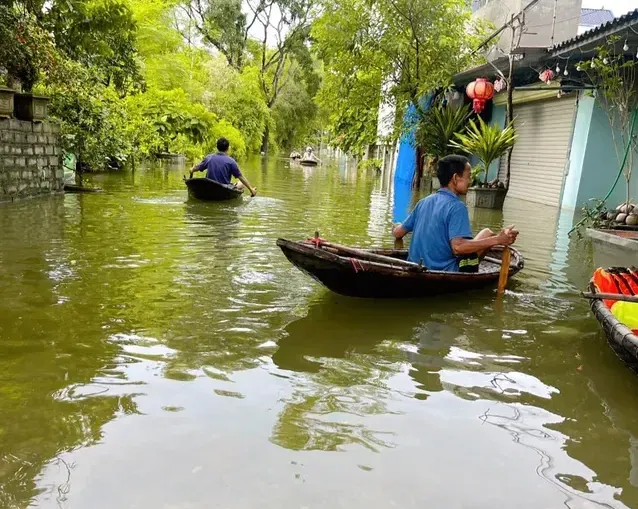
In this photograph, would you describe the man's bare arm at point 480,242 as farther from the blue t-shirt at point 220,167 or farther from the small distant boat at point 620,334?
the blue t-shirt at point 220,167

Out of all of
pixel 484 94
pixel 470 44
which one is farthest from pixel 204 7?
pixel 484 94

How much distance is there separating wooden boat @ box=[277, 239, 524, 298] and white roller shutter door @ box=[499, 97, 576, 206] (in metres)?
10.2

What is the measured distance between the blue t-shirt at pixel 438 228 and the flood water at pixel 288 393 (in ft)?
1.42

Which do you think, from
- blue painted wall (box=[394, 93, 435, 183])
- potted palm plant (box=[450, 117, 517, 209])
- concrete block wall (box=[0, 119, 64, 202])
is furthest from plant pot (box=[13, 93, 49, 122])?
blue painted wall (box=[394, 93, 435, 183])

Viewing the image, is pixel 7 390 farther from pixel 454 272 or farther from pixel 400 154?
pixel 400 154

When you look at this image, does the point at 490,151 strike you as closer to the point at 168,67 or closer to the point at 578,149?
the point at 578,149

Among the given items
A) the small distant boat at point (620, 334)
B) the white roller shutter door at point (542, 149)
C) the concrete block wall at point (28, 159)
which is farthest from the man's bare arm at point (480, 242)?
the white roller shutter door at point (542, 149)

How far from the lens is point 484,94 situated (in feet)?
49.6

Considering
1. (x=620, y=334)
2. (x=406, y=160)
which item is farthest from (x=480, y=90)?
(x=620, y=334)

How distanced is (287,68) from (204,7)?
23.6 ft

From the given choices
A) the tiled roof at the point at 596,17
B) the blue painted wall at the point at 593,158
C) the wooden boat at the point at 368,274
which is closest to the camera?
the wooden boat at the point at 368,274

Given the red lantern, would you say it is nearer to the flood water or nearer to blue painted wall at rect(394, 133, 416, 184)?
blue painted wall at rect(394, 133, 416, 184)

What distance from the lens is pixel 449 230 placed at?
5273 millimetres

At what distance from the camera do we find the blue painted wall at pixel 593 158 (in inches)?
505
